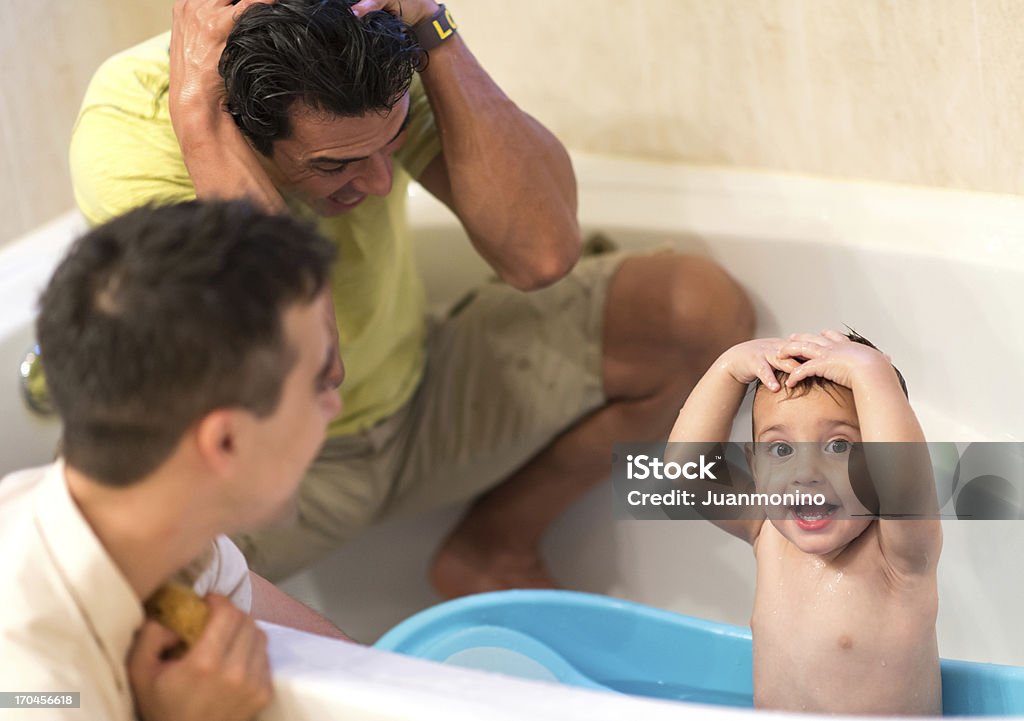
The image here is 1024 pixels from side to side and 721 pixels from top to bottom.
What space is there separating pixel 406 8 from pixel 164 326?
525mm

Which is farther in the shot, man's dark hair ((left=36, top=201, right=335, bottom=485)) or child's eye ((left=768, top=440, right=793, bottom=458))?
child's eye ((left=768, top=440, right=793, bottom=458))

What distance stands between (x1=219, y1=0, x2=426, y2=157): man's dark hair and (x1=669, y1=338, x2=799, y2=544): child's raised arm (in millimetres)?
371

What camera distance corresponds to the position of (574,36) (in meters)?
1.41

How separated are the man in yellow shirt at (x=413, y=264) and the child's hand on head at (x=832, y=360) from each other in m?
0.16

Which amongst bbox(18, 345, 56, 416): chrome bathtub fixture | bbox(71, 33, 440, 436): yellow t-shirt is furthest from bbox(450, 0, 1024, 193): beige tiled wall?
bbox(18, 345, 56, 416): chrome bathtub fixture

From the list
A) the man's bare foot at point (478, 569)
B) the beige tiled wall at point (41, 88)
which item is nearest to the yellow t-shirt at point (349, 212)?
the man's bare foot at point (478, 569)

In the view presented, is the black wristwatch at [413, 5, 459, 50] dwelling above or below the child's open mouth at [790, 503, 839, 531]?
above

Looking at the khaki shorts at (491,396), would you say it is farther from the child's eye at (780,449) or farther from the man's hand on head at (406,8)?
the child's eye at (780,449)

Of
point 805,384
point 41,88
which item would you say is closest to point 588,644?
point 805,384

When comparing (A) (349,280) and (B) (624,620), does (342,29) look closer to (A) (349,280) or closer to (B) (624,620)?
(A) (349,280)

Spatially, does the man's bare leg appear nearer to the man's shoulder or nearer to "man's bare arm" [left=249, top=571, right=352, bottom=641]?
"man's bare arm" [left=249, top=571, right=352, bottom=641]

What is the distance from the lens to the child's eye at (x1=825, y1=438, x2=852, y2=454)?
836 millimetres

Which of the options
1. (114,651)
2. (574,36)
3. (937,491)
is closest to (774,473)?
(937,491)

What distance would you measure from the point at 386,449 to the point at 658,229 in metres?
0.41
